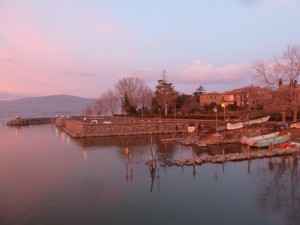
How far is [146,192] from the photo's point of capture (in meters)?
20.5

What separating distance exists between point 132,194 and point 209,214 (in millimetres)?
5606

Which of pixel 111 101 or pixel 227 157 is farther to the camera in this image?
pixel 111 101

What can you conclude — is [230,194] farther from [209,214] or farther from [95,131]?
[95,131]

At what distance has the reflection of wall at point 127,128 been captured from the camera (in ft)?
175

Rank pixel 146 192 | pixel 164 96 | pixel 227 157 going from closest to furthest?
1. pixel 146 192
2. pixel 227 157
3. pixel 164 96

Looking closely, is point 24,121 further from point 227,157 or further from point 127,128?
point 227,157

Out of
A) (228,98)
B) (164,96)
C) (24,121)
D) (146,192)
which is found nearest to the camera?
(146,192)

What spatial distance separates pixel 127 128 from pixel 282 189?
3753cm

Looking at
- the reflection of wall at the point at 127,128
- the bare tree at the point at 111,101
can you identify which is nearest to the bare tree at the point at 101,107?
the bare tree at the point at 111,101

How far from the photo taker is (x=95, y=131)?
176 ft

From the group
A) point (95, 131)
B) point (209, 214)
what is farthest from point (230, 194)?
point (95, 131)

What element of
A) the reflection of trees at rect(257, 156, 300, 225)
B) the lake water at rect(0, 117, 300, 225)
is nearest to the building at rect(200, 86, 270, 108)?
the lake water at rect(0, 117, 300, 225)

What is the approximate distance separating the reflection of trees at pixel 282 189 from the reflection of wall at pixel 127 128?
2930cm

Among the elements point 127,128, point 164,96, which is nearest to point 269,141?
point 127,128
